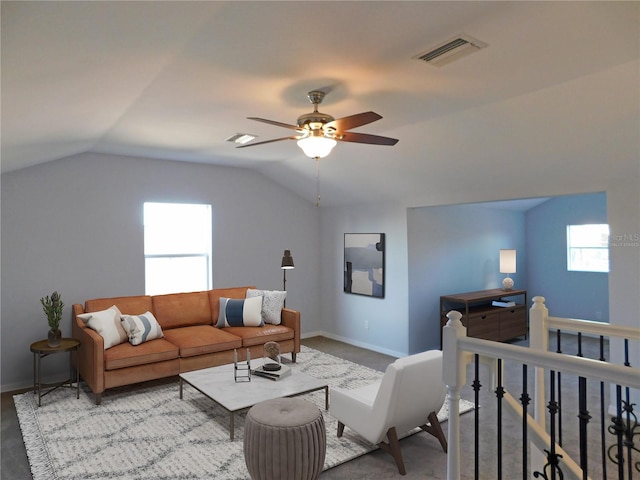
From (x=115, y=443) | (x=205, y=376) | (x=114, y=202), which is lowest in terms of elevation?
(x=115, y=443)

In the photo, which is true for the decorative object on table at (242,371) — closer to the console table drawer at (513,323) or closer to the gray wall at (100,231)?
the gray wall at (100,231)

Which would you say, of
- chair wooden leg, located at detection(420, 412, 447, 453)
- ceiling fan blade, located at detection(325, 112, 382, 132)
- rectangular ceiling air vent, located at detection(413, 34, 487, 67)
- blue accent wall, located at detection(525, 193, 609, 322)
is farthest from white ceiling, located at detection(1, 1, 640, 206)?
blue accent wall, located at detection(525, 193, 609, 322)

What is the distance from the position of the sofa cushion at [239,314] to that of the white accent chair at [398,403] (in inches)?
88.8

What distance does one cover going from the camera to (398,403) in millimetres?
2973

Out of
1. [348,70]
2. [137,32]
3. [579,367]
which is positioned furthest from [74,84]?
[579,367]

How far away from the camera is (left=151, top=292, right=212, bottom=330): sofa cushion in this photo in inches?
207

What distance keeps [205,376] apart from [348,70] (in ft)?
9.88

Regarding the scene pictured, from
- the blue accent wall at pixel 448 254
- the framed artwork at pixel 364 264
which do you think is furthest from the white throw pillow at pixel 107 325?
the blue accent wall at pixel 448 254

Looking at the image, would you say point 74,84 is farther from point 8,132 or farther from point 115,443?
point 115,443

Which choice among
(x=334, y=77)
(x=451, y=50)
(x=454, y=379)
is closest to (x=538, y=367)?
(x=454, y=379)

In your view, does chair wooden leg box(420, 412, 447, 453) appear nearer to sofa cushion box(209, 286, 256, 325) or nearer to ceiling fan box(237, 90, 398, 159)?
ceiling fan box(237, 90, 398, 159)

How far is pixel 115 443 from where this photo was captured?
336 centimetres

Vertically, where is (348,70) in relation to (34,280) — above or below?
above

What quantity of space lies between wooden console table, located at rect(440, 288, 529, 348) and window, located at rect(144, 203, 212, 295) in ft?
11.4
